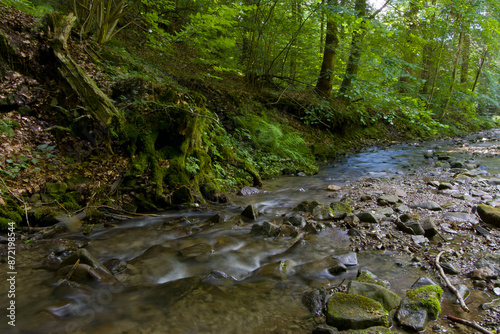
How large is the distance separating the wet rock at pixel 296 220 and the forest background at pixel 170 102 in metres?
1.65

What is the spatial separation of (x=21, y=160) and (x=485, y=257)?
6.02 m

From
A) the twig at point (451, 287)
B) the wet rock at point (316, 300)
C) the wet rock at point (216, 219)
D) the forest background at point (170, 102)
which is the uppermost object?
the forest background at point (170, 102)

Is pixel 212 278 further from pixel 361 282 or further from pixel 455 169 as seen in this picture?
pixel 455 169

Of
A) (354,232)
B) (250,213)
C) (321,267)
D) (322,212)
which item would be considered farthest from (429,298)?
(250,213)

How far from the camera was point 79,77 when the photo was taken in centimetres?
477

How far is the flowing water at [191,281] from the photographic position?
220 cm

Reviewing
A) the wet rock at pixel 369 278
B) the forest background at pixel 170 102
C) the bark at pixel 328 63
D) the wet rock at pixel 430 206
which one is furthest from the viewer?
the bark at pixel 328 63

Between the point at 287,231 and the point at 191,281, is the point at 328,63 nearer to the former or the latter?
the point at 287,231

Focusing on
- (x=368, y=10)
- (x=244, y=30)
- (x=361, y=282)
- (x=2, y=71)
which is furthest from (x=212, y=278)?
(x=368, y=10)

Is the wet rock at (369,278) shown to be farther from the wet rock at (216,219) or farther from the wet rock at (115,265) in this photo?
the wet rock at (115,265)

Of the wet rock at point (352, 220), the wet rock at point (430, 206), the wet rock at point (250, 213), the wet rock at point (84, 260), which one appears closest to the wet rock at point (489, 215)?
the wet rock at point (430, 206)

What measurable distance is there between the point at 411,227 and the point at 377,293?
1803mm

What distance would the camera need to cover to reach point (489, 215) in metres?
3.81

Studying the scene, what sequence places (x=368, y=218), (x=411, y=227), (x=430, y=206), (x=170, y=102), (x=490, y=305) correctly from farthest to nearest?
(x=170, y=102), (x=430, y=206), (x=368, y=218), (x=411, y=227), (x=490, y=305)
